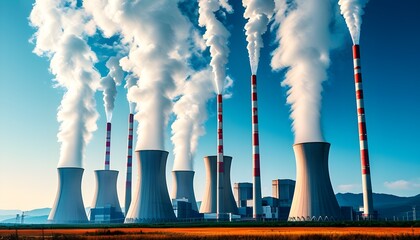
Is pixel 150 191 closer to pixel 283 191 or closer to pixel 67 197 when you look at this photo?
pixel 67 197

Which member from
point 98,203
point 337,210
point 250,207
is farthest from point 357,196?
point 337,210

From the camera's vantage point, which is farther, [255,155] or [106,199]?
[106,199]

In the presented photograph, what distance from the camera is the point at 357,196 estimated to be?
140000 mm

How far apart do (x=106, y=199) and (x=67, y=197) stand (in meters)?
8.74

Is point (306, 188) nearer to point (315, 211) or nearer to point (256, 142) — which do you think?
point (315, 211)

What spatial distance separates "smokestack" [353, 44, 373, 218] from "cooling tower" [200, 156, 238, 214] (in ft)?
46.9

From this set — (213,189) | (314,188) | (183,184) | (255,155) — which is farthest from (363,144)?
(183,184)

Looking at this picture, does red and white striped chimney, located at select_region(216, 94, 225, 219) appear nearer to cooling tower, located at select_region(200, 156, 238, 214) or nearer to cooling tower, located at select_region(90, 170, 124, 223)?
cooling tower, located at select_region(200, 156, 238, 214)

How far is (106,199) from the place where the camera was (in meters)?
49.7

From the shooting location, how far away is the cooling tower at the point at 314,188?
2812cm

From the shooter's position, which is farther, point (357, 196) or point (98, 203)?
point (357, 196)

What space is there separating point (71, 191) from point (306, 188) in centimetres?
2394

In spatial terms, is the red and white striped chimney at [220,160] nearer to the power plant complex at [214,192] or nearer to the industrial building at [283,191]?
the power plant complex at [214,192]

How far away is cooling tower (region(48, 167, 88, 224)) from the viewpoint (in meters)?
40.9
